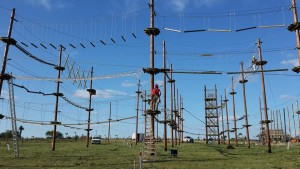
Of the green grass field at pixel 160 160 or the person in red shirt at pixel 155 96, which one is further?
the person in red shirt at pixel 155 96

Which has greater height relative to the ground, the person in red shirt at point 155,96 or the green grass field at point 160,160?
the person in red shirt at point 155,96

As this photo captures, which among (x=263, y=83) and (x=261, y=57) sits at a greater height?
(x=261, y=57)

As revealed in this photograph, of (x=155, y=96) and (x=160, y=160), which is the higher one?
(x=155, y=96)

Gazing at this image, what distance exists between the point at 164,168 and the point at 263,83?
2453 centimetres

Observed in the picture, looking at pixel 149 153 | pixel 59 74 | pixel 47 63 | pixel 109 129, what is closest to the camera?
pixel 149 153

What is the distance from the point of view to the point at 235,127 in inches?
2357

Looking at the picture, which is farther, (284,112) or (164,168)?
(284,112)

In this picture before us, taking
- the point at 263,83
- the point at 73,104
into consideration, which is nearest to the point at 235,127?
the point at 263,83

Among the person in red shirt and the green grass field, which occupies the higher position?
the person in red shirt

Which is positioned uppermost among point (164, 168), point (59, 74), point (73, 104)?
point (59, 74)

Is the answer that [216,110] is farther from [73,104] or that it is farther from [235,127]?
[73,104]

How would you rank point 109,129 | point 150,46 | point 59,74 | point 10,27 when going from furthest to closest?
1. point 109,129
2. point 59,74
3. point 10,27
4. point 150,46

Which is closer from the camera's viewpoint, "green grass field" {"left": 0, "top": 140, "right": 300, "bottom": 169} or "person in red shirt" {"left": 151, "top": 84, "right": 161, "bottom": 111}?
"green grass field" {"left": 0, "top": 140, "right": 300, "bottom": 169}

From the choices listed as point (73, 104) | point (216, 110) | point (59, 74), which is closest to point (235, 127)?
point (216, 110)
